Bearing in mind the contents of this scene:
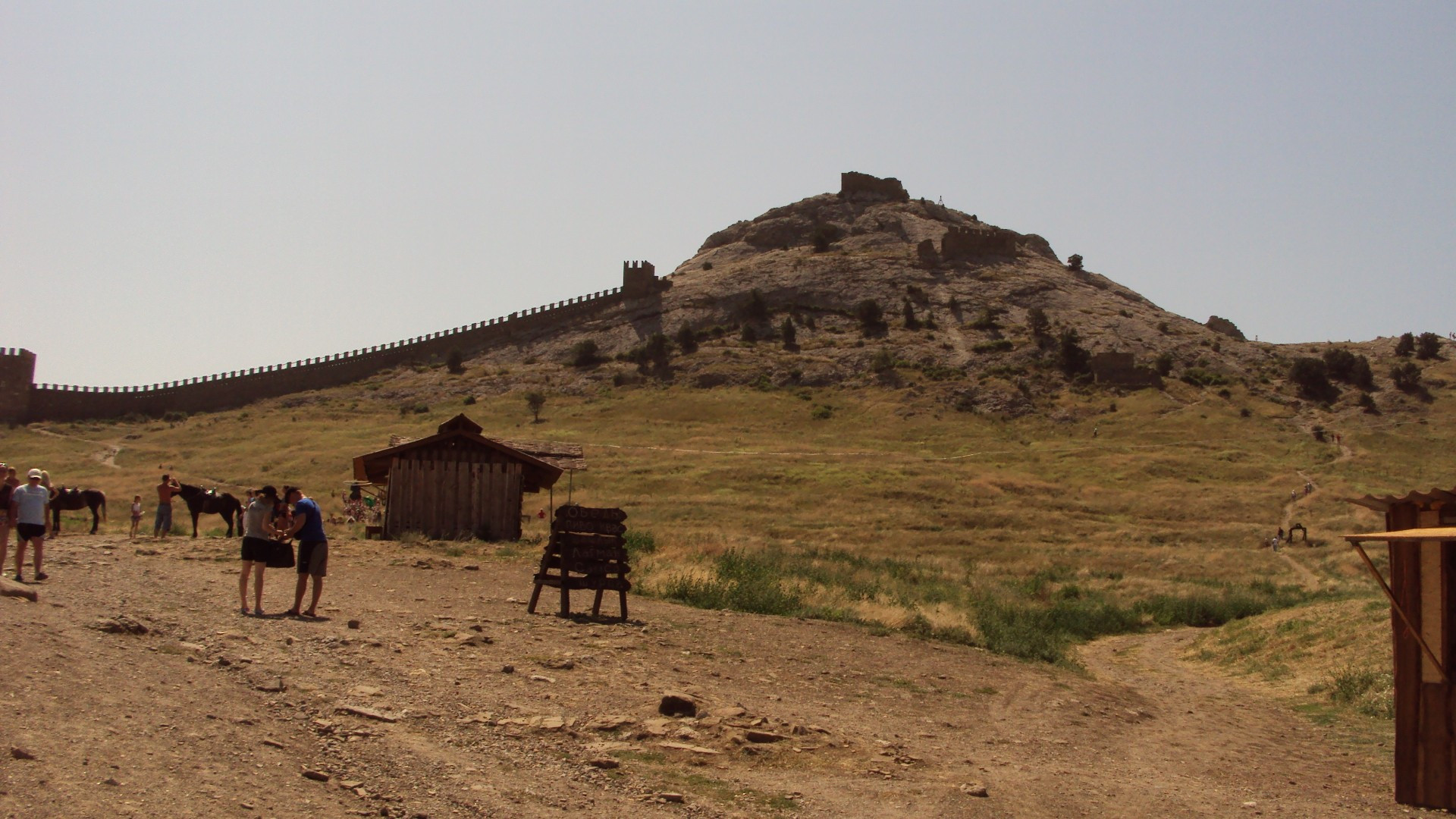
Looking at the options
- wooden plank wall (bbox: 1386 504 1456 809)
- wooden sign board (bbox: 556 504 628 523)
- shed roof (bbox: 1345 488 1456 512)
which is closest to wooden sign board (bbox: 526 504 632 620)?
wooden sign board (bbox: 556 504 628 523)

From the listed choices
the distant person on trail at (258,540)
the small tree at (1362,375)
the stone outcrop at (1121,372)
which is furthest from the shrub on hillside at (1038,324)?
the distant person on trail at (258,540)

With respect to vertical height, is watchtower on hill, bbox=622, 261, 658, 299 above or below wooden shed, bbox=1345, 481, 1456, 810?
above

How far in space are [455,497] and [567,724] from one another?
66.3 feet

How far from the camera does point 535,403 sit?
75.2 m

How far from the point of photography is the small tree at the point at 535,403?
240 feet

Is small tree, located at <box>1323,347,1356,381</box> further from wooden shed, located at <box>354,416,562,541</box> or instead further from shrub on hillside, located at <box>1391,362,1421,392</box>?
wooden shed, located at <box>354,416,562,541</box>

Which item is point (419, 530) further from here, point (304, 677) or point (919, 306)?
point (919, 306)

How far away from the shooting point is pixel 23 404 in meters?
82.2

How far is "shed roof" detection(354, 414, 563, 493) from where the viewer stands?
2920cm

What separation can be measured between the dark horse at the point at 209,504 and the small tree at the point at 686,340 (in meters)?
62.3

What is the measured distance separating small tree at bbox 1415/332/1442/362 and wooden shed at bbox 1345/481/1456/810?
85.6 metres

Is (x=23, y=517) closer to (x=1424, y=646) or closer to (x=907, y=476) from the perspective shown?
(x=1424, y=646)

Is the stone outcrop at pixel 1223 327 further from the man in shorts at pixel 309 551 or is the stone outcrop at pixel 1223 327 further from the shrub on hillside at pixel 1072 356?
the man in shorts at pixel 309 551

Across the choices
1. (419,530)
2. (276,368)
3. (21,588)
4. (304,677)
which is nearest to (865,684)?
(304,677)
